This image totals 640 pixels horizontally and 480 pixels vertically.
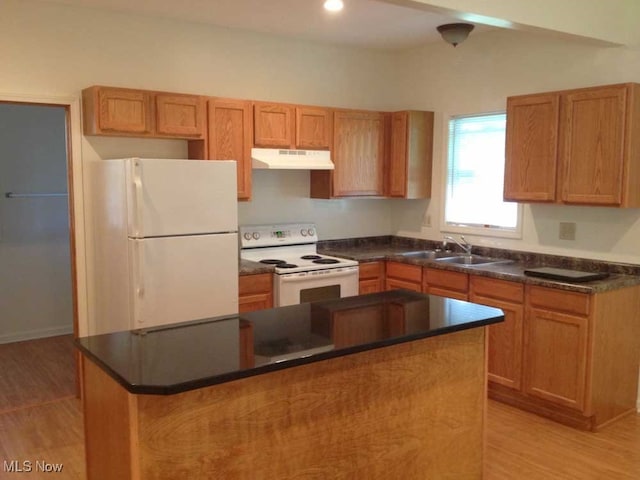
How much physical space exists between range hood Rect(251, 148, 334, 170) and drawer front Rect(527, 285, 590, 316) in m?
1.87

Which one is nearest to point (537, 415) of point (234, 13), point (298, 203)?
point (298, 203)

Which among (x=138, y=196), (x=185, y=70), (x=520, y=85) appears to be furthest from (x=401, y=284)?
(x=185, y=70)

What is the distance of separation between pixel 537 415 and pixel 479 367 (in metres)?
1.45

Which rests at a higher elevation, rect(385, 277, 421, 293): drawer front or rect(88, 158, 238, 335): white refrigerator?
rect(88, 158, 238, 335): white refrigerator

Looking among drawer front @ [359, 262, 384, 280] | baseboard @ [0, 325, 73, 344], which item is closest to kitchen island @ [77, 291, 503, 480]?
drawer front @ [359, 262, 384, 280]

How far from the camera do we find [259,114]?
4.44 m

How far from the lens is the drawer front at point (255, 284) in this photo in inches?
168

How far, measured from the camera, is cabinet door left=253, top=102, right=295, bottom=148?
445 centimetres

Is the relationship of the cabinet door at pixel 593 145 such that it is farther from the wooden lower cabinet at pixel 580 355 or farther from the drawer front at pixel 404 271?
the drawer front at pixel 404 271

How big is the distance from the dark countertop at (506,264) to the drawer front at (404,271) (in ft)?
0.14

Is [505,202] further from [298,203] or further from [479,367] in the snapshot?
[479,367]

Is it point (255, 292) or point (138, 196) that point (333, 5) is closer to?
point (138, 196)

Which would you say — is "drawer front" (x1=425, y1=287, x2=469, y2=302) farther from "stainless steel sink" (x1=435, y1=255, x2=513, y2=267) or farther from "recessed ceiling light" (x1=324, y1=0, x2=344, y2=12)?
"recessed ceiling light" (x1=324, y1=0, x2=344, y2=12)

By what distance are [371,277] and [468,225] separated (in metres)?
0.93
